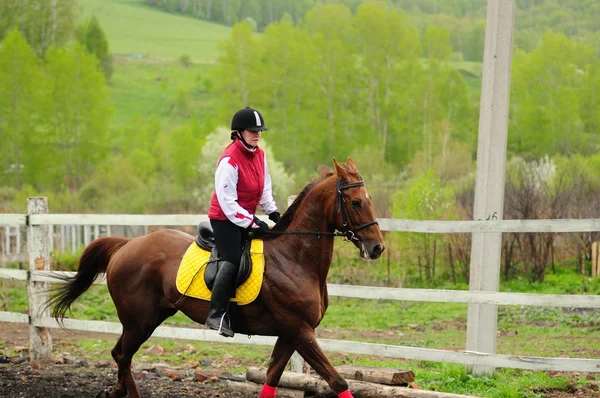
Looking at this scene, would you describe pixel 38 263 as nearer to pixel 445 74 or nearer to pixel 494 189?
pixel 494 189

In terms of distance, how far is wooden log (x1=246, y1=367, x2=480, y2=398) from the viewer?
244 inches

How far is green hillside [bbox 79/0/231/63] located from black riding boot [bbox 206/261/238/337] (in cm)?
9271

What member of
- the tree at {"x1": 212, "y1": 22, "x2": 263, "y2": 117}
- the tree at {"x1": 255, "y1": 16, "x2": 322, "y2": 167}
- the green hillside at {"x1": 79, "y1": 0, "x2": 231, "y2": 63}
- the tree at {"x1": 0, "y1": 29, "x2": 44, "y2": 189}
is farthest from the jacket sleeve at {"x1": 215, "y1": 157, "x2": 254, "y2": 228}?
the green hillside at {"x1": 79, "y1": 0, "x2": 231, "y2": 63}

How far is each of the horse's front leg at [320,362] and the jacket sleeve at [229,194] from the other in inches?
40.4

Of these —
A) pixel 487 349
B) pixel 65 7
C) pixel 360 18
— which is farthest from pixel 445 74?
pixel 487 349

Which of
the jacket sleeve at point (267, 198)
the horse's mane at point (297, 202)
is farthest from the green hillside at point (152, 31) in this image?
the horse's mane at point (297, 202)

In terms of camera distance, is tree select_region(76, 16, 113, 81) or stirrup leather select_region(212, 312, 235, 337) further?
tree select_region(76, 16, 113, 81)

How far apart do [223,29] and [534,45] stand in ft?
166

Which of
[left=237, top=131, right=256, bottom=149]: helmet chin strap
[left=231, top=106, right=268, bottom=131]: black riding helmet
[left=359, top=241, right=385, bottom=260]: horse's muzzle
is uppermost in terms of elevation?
[left=231, top=106, right=268, bottom=131]: black riding helmet

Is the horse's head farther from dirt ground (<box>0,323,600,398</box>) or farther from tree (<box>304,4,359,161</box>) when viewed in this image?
tree (<box>304,4,359,161</box>)

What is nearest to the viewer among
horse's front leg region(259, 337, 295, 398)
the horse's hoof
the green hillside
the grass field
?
horse's front leg region(259, 337, 295, 398)

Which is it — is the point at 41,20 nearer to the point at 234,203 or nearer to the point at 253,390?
the point at 253,390

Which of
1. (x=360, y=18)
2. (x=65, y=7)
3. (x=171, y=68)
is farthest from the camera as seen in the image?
(x=171, y=68)

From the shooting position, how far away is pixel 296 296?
586 centimetres
